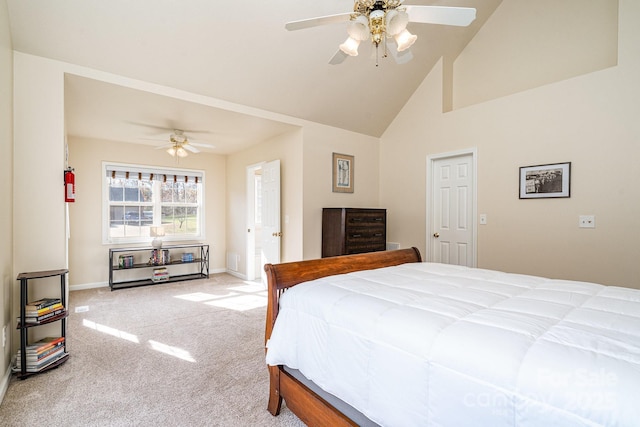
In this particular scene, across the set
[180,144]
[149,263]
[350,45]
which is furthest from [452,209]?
[149,263]

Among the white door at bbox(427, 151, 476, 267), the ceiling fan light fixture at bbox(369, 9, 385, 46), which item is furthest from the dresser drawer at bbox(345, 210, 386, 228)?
the ceiling fan light fixture at bbox(369, 9, 385, 46)

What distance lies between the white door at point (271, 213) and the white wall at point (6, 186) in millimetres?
2775

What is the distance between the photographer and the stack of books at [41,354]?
2.27 metres

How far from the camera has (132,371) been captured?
7.63 ft

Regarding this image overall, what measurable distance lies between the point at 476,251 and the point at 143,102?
169 inches

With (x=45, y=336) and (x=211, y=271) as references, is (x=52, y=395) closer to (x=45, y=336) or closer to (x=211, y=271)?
(x=45, y=336)

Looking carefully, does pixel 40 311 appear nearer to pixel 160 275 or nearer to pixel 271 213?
pixel 271 213

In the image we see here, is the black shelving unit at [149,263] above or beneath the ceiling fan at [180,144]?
beneath

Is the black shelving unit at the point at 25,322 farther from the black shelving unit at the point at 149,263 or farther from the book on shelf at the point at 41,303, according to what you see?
the black shelving unit at the point at 149,263

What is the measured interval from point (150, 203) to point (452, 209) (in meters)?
5.05

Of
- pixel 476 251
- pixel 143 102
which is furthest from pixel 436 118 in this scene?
pixel 143 102

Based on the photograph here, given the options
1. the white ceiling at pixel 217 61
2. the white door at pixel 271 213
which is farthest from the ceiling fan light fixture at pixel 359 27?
the white door at pixel 271 213

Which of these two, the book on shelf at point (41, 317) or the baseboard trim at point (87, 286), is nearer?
the book on shelf at point (41, 317)

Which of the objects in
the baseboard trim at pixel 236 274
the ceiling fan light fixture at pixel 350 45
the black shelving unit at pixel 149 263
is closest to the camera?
the ceiling fan light fixture at pixel 350 45
